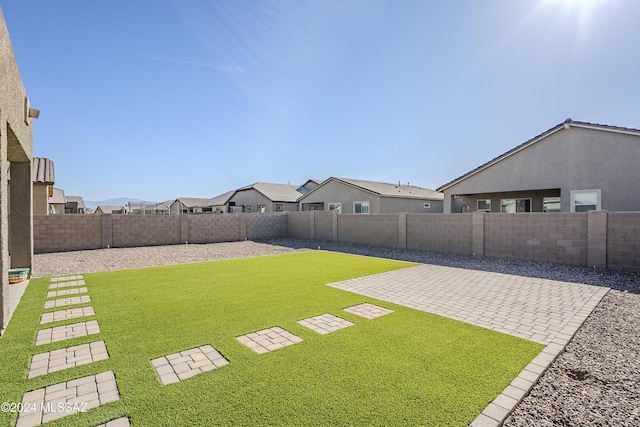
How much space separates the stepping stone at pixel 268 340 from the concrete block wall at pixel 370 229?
11013 millimetres

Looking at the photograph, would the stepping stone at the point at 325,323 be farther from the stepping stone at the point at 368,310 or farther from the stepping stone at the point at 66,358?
the stepping stone at the point at 66,358

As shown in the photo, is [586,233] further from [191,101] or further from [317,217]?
[191,101]

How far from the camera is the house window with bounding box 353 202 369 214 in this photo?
76.9 ft

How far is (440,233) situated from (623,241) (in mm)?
5501

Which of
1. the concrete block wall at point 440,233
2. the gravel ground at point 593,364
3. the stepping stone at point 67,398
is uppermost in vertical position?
the concrete block wall at point 440,233

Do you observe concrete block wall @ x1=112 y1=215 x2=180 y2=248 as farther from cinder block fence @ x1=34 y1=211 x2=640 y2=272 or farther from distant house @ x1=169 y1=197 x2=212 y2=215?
distant house @ x1=169 y1=197 x2=212 y2=215

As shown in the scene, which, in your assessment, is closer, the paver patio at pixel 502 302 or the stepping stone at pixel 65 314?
the paver patio at pixel 502 302

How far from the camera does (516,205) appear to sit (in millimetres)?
18641

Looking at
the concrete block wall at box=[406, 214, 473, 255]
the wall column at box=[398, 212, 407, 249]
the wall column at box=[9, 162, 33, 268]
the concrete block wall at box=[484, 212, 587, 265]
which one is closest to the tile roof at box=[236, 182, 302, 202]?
the wall column at box=[398, 212, 407, 249]

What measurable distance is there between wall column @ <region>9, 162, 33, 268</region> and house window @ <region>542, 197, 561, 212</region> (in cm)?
2141

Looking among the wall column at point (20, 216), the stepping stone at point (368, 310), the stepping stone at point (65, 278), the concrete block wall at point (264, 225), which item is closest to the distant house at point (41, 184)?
the concrete block wall at point (264, 225)

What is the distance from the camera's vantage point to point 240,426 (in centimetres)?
240

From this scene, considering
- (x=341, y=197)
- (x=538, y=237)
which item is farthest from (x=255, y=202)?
(x=538, y=237)

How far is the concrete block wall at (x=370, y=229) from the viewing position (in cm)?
1479
